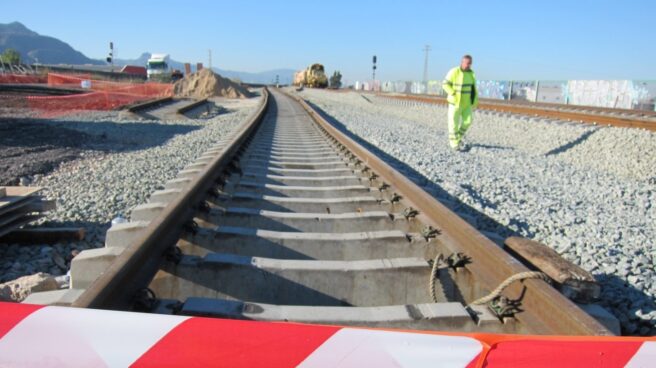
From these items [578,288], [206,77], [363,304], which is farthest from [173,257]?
[206,77]

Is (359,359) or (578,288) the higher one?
(359,359)

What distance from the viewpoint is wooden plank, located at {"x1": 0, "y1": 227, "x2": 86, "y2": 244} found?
165 inches

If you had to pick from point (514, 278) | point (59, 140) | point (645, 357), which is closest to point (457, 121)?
point (514, 278)

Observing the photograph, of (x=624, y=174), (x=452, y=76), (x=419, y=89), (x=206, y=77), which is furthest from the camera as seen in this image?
(x=419, y=89)

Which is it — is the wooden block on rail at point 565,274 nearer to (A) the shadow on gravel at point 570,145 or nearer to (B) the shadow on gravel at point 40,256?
(B) the shadow on gravel at point 40,256

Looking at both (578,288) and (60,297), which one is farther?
(578,288)

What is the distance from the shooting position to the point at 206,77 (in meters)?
34.8

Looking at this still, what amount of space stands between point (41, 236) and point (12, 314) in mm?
3336

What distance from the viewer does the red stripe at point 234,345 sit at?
1.21 meters

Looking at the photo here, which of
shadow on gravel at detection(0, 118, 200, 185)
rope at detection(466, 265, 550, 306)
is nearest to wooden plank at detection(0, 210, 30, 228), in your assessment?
shadow on gravel at detection(0, 118, 200, 185)

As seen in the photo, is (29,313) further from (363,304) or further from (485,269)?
(485,269)

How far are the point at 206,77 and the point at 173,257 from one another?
3434 centimetres

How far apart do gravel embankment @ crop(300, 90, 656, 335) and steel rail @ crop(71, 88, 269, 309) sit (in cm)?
217

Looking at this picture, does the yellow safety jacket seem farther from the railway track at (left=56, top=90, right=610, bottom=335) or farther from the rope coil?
the rope coil
